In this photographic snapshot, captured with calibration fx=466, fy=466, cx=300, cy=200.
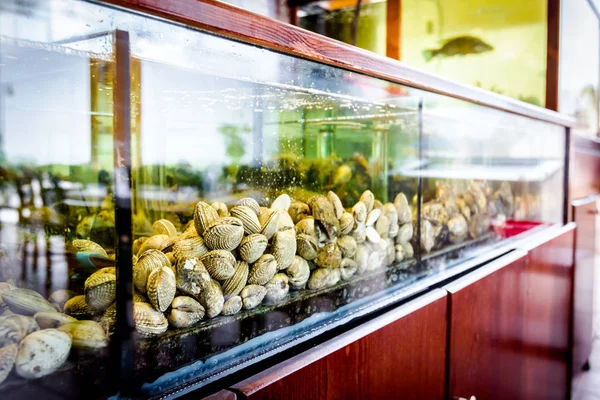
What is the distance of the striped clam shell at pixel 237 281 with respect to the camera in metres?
0.75

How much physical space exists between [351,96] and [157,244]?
1.70 feet

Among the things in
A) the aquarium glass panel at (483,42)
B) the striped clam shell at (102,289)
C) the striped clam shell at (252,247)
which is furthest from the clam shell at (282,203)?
the aquarium glass panel at (483,42)

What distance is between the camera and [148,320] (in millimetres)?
625

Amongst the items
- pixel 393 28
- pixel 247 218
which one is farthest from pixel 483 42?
pixel 247 218

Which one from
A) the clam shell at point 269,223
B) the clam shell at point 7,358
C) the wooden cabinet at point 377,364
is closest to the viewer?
the clam shell at point 7,358

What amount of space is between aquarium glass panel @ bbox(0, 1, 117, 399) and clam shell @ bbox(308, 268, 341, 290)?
15.6 inches

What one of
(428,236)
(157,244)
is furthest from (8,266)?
(428,236)

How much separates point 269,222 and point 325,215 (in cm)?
19

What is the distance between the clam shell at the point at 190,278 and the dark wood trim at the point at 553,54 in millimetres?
2509

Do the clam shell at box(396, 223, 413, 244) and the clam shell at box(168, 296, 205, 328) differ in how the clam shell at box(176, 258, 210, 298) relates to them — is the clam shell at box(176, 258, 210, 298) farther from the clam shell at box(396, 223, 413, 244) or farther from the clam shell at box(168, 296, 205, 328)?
the clam shell at box(396, 223, 413, 244)

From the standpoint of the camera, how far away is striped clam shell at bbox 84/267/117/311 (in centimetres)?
59

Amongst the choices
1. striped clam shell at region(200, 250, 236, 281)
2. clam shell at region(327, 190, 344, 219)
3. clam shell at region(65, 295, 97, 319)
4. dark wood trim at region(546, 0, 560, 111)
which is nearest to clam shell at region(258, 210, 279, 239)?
striped clam shell at region(200, 250, 236, 281)

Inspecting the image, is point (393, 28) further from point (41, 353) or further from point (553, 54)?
point (41, 353)

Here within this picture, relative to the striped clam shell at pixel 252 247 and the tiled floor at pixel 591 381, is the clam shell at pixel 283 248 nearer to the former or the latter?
the striped clam shell at pixel 252 247
